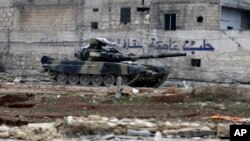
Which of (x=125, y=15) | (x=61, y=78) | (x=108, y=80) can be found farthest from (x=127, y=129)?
(x=125, y=15)

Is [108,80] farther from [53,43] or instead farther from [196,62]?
[53,43]

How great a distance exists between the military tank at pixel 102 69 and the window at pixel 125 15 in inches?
318

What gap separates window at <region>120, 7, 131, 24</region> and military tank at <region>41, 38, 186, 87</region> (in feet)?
26.5

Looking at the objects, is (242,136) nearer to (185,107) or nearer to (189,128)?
(189,128)

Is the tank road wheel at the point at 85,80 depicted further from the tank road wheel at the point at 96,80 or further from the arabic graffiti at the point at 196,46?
the arabic graffiti at the point at 196,46

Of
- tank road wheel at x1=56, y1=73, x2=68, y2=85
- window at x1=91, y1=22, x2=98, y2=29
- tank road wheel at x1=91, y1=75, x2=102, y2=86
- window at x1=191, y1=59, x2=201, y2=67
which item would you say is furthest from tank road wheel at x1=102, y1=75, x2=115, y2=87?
window at x1=91, y1=22, x2=98, y2=29

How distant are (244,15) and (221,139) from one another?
31572 mm

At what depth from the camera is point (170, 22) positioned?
39.4 meters

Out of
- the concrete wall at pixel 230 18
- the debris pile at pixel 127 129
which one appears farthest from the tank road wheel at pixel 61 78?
the debris pile at pixel 127 129

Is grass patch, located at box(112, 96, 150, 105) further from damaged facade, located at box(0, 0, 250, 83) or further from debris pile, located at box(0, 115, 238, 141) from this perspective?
damaged facade, located at box(0, 0, 250, 83)

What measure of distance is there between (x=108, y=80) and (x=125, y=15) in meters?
10.8

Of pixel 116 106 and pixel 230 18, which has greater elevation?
pixel 230 18

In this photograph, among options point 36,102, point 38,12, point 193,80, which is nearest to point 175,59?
point 193,80

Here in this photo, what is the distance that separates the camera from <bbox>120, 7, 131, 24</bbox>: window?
40688 millimetres
